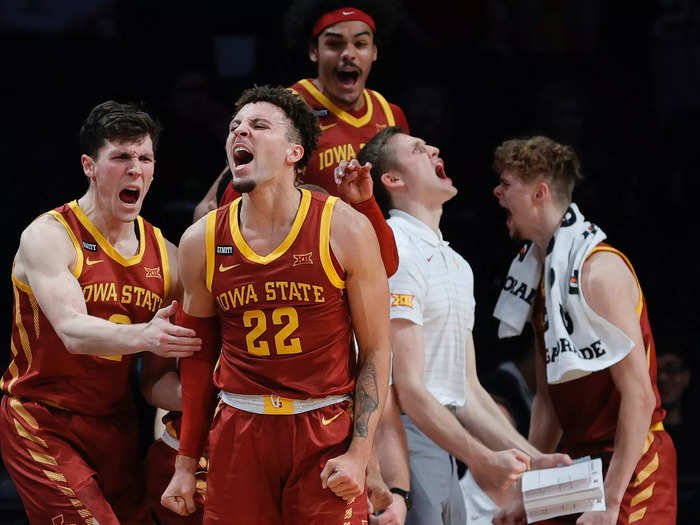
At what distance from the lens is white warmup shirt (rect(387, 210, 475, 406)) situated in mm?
4152

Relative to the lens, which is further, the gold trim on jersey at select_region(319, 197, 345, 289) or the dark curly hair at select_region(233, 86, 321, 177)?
the dark curly hair at select_region(233, 86, 321, 177)

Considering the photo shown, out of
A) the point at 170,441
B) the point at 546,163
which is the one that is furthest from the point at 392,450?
the point at 546,163

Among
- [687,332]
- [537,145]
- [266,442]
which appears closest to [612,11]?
[687,332]

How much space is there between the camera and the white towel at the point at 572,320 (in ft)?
14.3

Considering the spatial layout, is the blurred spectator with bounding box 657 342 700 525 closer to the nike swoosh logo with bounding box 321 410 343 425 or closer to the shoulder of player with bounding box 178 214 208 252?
the nike swoosh logo with bounding box 321 410 343 425

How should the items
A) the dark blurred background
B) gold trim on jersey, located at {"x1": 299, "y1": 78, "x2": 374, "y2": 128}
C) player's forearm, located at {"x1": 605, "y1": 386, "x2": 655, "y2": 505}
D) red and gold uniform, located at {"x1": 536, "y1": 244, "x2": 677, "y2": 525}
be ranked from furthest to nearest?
the dark blurred background, gold trim on jersey, located at {"x1": 299, "y1": 78, "x2": 374, "y2": 128}, red and gold uniform, located at {"x1": 536, "y1": 244, "x2": 677, "y2": 525}, player's forearm, located at {"x1": 605, "y1": 386, "x2": 655, "y2": 505}

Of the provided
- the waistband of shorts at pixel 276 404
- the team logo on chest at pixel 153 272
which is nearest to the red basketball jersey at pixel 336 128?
the team logo on chest at pixel 153 272

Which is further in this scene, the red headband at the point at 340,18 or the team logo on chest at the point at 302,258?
the red headband at the point at 340,18

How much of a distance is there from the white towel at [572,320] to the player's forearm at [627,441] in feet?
0.60

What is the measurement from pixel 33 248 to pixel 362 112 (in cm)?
170

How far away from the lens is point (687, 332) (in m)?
6.57

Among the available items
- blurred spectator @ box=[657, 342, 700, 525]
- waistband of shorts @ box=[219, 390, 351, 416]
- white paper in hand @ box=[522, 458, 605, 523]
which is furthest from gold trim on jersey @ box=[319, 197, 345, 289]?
blurred spectator @ box=[657, 342, 700, 525]

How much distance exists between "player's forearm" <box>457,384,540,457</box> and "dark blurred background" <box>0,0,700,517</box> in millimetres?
1875

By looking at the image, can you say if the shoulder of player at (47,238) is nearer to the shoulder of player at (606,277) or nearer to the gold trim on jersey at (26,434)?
the gold trim on jersey at (26,434)
